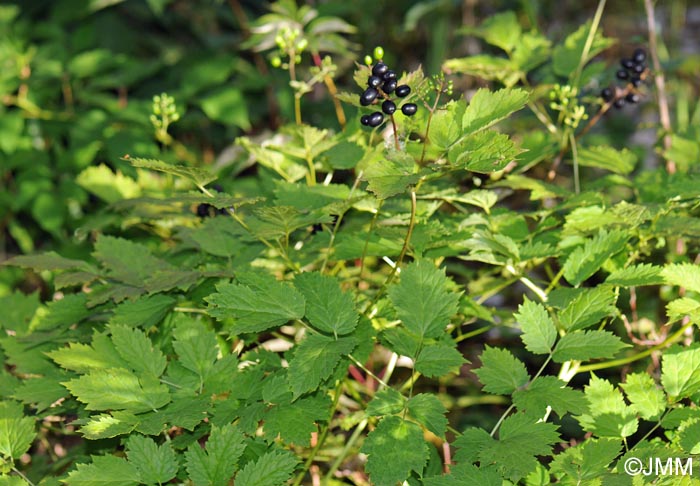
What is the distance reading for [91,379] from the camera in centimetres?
118

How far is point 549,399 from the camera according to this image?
1.13 m

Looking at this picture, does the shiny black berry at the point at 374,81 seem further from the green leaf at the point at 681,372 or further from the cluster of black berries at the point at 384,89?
the green leaf at the point at 681,372

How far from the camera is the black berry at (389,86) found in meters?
1.20

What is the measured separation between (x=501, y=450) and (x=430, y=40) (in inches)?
115

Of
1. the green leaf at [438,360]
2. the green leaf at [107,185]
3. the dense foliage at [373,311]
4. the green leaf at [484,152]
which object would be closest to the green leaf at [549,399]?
the dense foliage at [373,311]

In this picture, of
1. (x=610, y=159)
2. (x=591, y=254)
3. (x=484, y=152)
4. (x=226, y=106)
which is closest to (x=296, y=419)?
(x=484, y=152)

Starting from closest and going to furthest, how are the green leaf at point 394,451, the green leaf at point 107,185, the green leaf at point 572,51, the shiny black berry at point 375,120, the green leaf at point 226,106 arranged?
the green leaf at point 394,451
the shiny black berry at point 375,120
the green leaf at point 572,51
the green leaf at point 107,185
the green leaf at point 226,106

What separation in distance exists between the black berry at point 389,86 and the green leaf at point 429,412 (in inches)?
20.0

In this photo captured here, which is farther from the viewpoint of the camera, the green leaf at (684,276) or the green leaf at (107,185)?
the green leaf at (107,185)

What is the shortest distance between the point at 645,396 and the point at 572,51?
1.00 metres

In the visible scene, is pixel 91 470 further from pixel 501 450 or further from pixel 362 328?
pixel 501 450

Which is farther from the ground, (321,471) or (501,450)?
(501,450)

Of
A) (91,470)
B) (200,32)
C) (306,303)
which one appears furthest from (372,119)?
(200,32)

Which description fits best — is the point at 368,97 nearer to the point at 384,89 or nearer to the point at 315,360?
the point at 384,89
